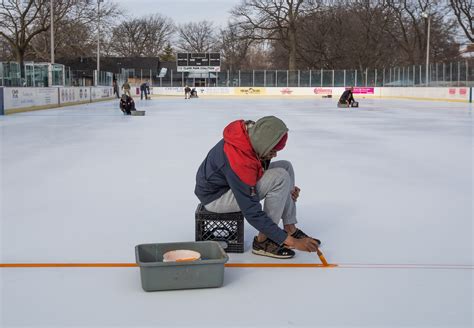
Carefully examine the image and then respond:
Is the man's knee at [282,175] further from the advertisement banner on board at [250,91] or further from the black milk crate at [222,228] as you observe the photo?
the advertisement banner on board at [250,91]

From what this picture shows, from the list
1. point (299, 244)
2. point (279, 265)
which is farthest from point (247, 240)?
point (299, 244)

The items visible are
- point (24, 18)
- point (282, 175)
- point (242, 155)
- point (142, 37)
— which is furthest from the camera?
point (142, 37)

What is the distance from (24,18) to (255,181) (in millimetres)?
44535

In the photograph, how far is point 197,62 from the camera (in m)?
55.3

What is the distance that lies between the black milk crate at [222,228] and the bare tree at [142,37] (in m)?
76.0

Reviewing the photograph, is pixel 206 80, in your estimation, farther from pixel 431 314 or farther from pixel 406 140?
pixel 431 314

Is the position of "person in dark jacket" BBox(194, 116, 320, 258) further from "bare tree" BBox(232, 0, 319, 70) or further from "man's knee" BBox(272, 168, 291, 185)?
"bare tree" BBox(232, 0, 319, 70)

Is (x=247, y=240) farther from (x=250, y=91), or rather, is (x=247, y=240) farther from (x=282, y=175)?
(x=250, y=91)

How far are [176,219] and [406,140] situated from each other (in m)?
8.14

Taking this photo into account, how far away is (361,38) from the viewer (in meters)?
62.9

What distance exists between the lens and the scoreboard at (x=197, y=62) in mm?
54812

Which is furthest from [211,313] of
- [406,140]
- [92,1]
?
[92,1]

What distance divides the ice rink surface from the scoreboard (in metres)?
45.8

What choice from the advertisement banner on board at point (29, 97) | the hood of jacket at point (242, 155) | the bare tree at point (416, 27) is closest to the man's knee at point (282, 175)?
the hood of jacket at point (242, 155)
